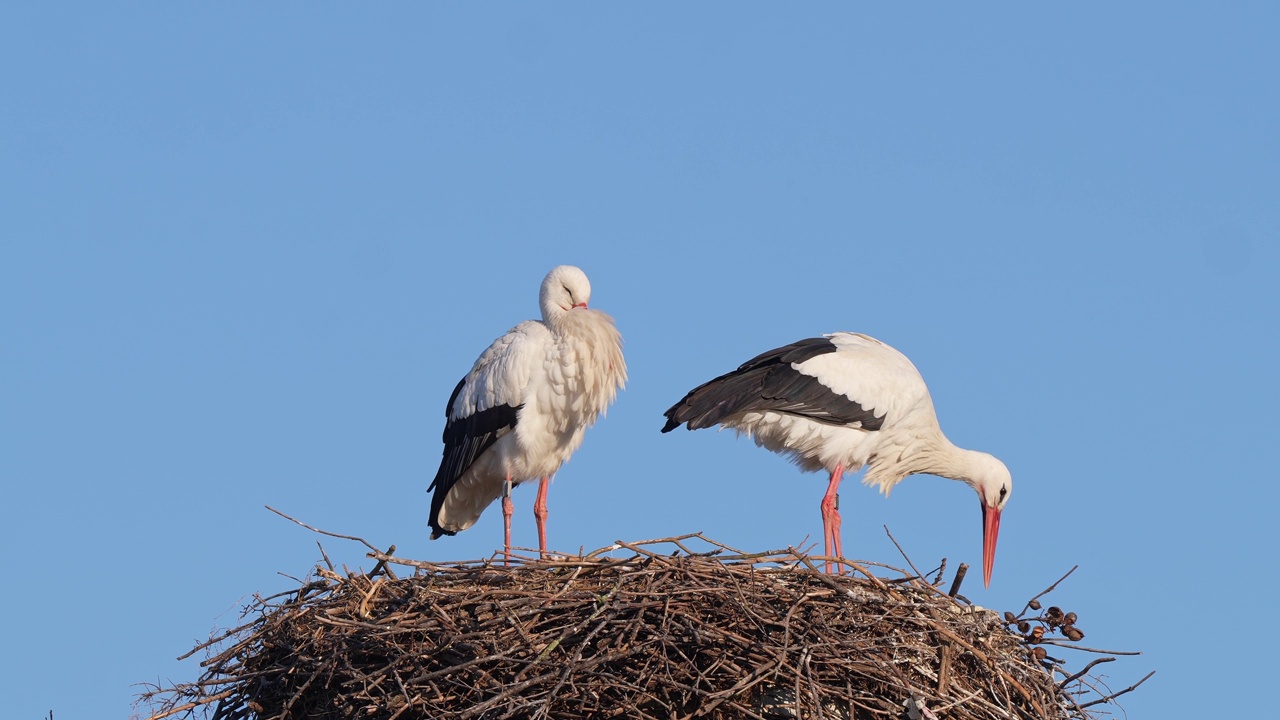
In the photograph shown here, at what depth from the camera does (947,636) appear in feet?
23.5

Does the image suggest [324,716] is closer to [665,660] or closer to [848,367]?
[665,660]

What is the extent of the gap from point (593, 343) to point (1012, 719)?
152 inches

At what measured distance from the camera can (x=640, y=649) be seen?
6.79 metres

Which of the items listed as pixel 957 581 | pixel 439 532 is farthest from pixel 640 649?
pixel 439 532

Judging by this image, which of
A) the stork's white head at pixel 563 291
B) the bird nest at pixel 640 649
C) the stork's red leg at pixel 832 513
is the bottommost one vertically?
the bird nest at pixel 640 649

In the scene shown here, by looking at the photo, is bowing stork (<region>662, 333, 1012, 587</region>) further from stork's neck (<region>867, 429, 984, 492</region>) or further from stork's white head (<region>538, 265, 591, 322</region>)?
stork's white head (<region>538, 265, 591, 322</region>)

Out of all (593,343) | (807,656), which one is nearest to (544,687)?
(807,656)

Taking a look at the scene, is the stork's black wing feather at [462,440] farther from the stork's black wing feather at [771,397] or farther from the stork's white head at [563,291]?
the stork's black wing feather at [771,397]

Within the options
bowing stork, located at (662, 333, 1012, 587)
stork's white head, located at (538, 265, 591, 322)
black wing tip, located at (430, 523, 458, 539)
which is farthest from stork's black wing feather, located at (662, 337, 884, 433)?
black wing tip, located at (430, 523, 458, 539)

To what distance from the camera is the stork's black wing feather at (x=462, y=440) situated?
34.0 feet

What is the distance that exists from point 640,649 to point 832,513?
4055 mm

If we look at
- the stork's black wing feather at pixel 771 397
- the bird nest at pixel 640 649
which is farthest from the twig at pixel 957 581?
the stork's black wing feather at pixel 771 397

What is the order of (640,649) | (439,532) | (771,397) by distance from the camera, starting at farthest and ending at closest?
1. (439,532)
2. (771,397)
3. (640,649)

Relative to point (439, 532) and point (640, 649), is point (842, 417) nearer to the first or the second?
point (439, 532)
